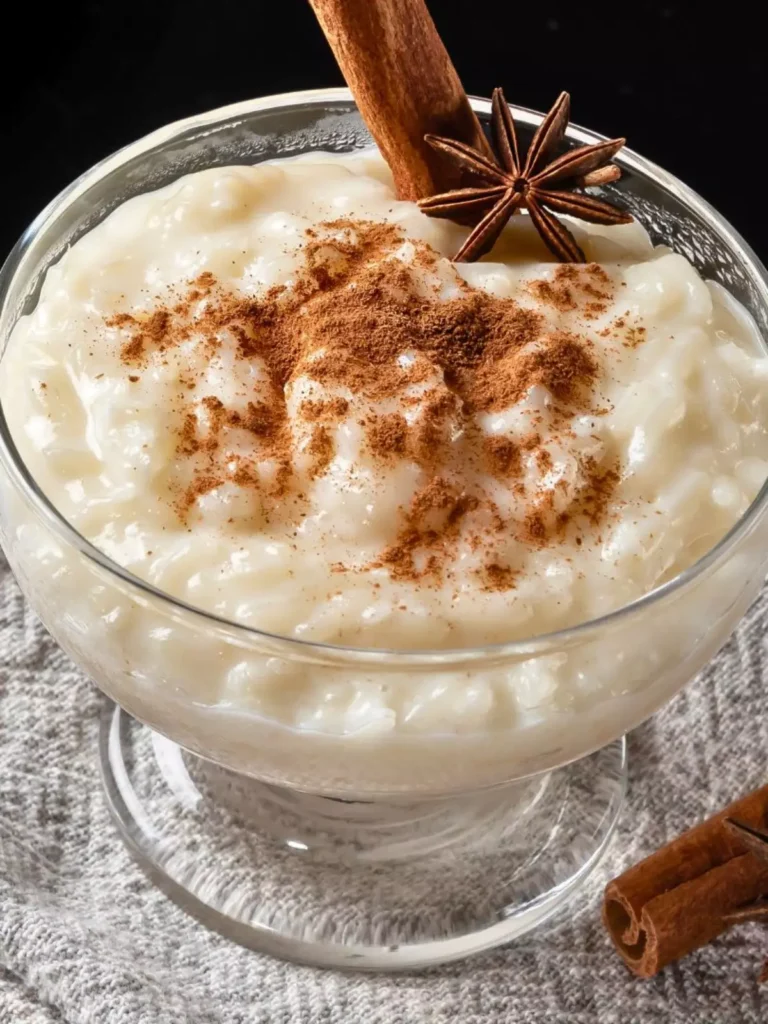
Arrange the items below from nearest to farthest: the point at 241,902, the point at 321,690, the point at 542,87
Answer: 1. the point at 321,690
2. the point at 241,902
3. the point at 542,87

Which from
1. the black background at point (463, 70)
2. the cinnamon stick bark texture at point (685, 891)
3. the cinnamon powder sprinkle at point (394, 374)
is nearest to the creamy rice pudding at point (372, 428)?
the cinnamon powder sprinkle at point (394, 374)

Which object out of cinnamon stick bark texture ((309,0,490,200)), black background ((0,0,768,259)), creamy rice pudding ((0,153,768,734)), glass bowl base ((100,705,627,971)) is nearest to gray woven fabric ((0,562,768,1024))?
glass bowl base ((100,705,627,971))

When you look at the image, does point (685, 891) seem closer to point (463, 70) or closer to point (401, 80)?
point (401, 80)

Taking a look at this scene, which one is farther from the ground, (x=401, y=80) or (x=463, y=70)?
(x=401, y=80)

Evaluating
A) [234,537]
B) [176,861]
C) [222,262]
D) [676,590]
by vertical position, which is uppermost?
[222,262]

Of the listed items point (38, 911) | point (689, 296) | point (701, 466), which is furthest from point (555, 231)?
point (38, 911)

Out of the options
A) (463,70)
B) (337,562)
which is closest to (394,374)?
(337,562)

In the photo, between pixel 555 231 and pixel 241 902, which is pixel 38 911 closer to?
pixel 241 902

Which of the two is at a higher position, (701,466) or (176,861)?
(701,466)
